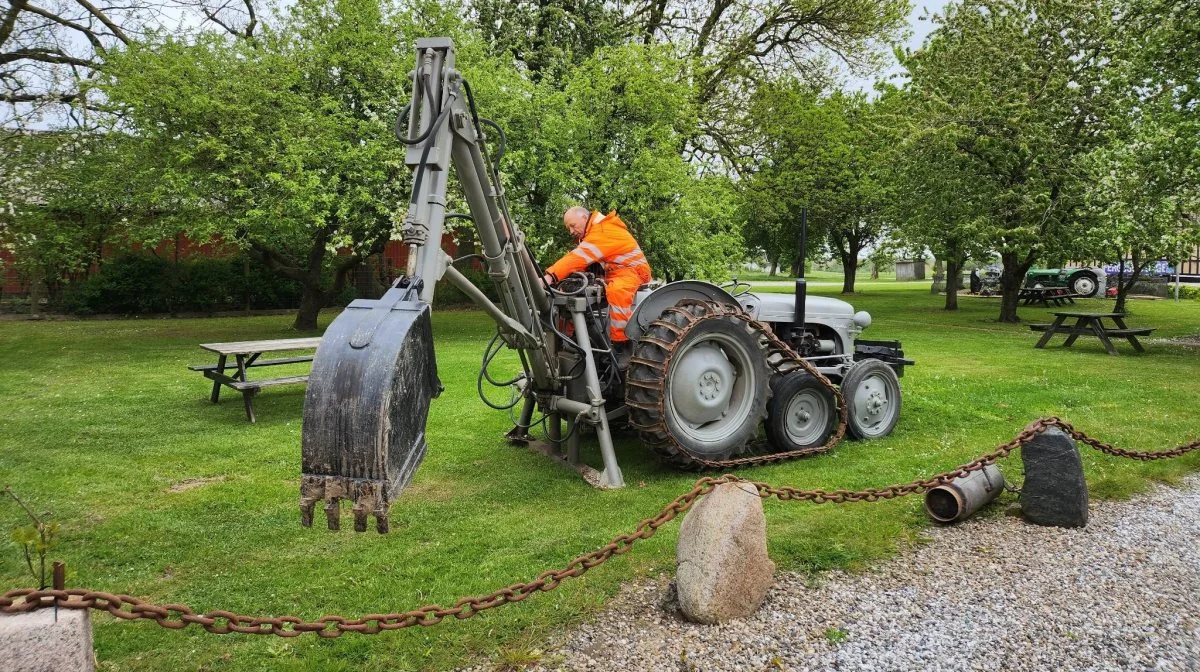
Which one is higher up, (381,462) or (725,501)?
(381,462)

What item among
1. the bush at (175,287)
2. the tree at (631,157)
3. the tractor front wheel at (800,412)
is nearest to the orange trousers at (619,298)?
the tractor front wheel at (800,412)

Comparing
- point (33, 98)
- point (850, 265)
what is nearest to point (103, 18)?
point (33, 98)

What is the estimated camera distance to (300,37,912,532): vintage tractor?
295 cm

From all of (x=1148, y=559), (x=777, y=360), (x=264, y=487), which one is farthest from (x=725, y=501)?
(x=264, y=487)

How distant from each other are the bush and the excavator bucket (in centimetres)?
2240

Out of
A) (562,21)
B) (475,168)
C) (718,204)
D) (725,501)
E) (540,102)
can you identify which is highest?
(562,21)

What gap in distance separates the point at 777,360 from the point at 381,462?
15.4 ft

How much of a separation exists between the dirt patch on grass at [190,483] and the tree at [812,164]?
2090cm

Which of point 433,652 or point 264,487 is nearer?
point 433,652

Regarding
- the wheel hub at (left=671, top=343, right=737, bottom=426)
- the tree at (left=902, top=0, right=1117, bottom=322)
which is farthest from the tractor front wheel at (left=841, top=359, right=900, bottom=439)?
the tree at (left=902, top=0, right=1117, bottom=322)

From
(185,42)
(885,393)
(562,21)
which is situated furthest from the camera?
(562,21)

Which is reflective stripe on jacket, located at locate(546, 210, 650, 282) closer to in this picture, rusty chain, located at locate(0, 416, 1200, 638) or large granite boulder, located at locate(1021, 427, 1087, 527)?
rusty chain, located at locate(0, 416, 1200, 638)

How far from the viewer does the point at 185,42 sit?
14.9 metres

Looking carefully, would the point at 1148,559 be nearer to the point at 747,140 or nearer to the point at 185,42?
the point at 185,42
